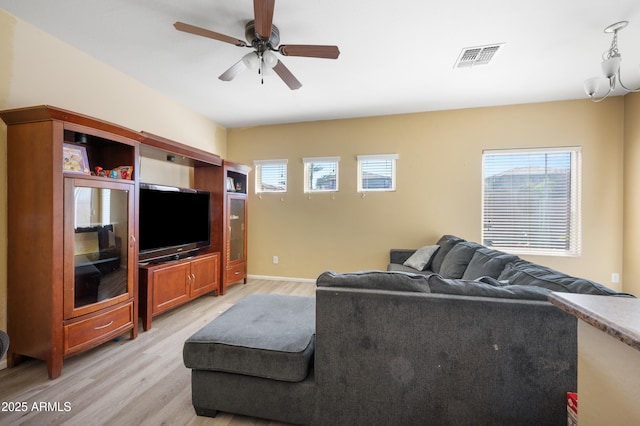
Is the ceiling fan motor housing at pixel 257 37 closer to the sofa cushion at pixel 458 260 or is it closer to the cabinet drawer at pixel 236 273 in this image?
the sofa cushion at pixel 458 260

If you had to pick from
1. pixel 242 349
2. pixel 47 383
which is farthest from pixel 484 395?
pixel 47 383

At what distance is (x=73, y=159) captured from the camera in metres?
2.01

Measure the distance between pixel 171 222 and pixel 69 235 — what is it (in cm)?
117

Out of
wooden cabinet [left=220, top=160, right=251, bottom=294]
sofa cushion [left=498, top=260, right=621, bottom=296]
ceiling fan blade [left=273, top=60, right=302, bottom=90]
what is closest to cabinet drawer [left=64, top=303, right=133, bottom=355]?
wooden cabinet [left=220, top=160, right=251, bottom=294]

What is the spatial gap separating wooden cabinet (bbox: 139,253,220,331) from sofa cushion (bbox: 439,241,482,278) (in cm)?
288

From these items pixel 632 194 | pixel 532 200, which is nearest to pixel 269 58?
pixel 532 200

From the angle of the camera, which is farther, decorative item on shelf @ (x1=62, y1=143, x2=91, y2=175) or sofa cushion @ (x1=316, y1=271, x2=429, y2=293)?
decorative item on shelf @ (x1=62, y1=143, x2=91, y2=175)

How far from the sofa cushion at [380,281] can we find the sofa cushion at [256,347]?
0.39 meters

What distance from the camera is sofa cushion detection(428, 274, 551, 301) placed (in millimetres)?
1230

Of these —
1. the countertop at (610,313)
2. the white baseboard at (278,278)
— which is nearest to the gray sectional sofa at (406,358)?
the countertop at (610,313)

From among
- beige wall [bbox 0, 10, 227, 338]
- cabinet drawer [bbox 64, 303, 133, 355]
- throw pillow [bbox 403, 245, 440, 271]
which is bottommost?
cabinet drawer [bbox 64, 303, 133, 355]

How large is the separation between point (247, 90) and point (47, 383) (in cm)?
319

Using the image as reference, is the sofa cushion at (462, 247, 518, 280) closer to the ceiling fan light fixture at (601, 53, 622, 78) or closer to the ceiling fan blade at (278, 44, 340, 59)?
the ceiling fan light fixture at (601, 53, 622, 78)

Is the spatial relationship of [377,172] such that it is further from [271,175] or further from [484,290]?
[484,290]
